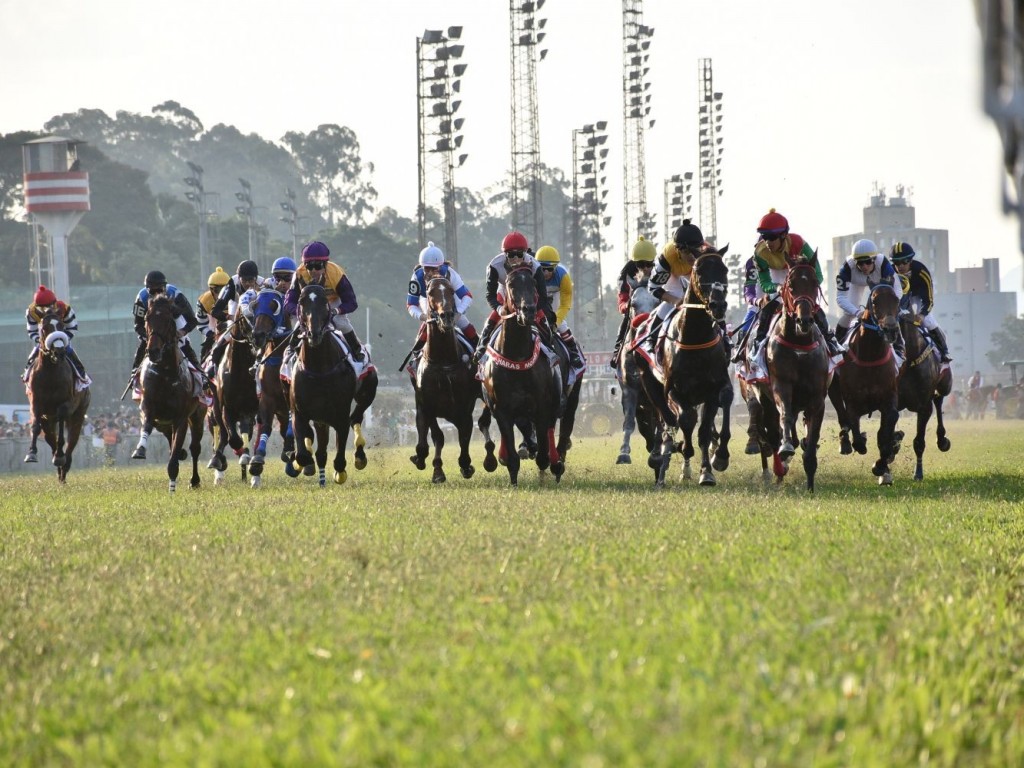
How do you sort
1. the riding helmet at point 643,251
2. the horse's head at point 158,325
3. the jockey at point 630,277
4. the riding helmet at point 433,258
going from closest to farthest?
the horse's head at point 158,325
the riding helmet at point 433,258
the jockey at point 630,277
the riding helmet at point 643,251

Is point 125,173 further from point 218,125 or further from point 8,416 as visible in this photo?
point 218,125

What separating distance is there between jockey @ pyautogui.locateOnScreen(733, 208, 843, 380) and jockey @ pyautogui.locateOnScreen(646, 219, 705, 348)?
2.32ft

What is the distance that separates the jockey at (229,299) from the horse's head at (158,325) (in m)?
2.64

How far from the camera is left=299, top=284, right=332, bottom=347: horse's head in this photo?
17.7 metres

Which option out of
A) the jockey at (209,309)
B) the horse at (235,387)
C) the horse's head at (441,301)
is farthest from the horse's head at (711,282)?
the jockey at (209,309)

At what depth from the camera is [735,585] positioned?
777 centimetres

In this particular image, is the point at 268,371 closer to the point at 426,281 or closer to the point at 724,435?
the point at 426,281

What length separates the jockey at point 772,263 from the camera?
1627 cm

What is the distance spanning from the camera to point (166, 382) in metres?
Result: 18.8

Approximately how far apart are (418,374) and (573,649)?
1283cm

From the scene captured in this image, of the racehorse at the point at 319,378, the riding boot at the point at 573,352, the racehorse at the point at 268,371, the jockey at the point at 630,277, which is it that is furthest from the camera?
the jockey at the point at 630,277

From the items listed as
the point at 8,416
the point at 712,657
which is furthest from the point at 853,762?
the point at 8,416

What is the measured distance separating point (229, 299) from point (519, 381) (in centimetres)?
611

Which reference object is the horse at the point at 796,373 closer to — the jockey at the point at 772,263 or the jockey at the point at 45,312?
the jockey at the point at 772,263
